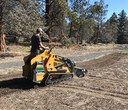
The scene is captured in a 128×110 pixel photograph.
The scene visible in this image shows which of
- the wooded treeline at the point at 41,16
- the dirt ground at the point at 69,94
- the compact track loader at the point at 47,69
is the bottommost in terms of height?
the dirt ground at the point at 69,94

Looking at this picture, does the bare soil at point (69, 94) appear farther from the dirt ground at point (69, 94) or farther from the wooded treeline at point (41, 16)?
the wooded treeline at point (41, 16)

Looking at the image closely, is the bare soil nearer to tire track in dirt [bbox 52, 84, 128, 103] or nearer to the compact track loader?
tire track in dirt [bbox 52, 84, 128, 103]

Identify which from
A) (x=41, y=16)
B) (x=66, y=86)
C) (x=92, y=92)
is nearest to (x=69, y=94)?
(x=92, y=92)

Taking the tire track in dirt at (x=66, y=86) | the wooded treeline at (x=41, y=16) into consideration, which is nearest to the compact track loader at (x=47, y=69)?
the tire track in dirt at (x=66, y=86)

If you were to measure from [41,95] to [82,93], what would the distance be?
1.34 meters

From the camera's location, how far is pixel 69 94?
9.27m

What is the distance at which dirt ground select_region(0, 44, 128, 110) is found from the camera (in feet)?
26.2

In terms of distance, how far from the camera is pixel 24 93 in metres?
9.45

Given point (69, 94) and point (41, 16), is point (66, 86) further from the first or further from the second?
point (41, 16)

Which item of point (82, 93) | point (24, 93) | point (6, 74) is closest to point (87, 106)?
point (82, 93)

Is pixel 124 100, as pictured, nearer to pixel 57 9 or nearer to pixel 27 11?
pixel 27 11

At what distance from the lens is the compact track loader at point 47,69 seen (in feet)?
33.3

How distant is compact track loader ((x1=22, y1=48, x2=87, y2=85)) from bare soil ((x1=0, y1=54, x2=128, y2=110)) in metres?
0.30

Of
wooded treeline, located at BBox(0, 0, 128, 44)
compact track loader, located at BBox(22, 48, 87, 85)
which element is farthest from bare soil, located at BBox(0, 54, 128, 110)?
wooded treeline, located at BBox(0, 0, 128, 44)
